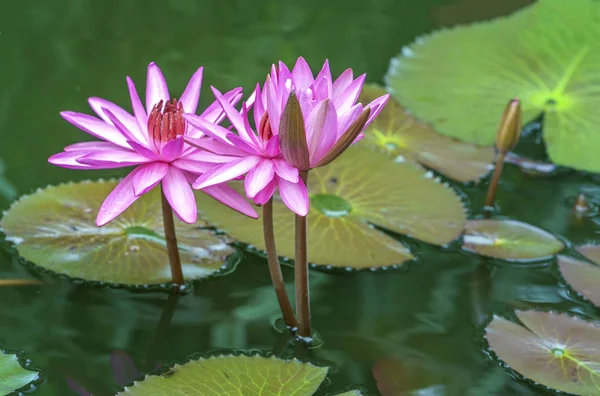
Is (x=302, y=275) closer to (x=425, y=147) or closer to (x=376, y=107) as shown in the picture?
(x=376, y=107)

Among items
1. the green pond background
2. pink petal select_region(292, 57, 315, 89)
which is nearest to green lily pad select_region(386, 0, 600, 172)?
the green pond background

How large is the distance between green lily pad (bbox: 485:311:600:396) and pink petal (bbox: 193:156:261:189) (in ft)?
2.33

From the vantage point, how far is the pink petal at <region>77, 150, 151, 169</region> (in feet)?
4.51

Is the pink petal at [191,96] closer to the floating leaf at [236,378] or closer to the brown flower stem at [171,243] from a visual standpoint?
the brown flower stem at [171,243]

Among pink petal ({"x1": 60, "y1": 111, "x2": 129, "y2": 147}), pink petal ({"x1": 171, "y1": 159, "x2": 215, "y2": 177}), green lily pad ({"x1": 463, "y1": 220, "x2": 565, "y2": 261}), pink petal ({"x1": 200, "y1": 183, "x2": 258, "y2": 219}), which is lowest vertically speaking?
green lily pad ({"x1": 463, "y1": 220, "x2": 565, "y2": 261})

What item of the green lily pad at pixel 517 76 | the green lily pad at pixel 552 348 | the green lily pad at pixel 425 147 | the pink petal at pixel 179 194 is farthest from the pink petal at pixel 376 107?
the green lily pad at pixel 517 76

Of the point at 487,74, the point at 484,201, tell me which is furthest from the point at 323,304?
the point at 487,74

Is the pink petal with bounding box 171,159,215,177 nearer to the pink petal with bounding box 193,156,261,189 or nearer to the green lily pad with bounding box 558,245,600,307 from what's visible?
the pink petal with bounding box 193,156,261,189

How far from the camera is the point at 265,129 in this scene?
4.51 ft

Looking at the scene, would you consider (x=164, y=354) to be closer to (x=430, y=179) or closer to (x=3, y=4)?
(x=430, y=179)

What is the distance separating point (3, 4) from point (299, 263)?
2135mm

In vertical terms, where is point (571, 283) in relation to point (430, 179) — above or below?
below

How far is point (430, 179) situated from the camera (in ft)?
7.22

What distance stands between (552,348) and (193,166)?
871 millimetres
